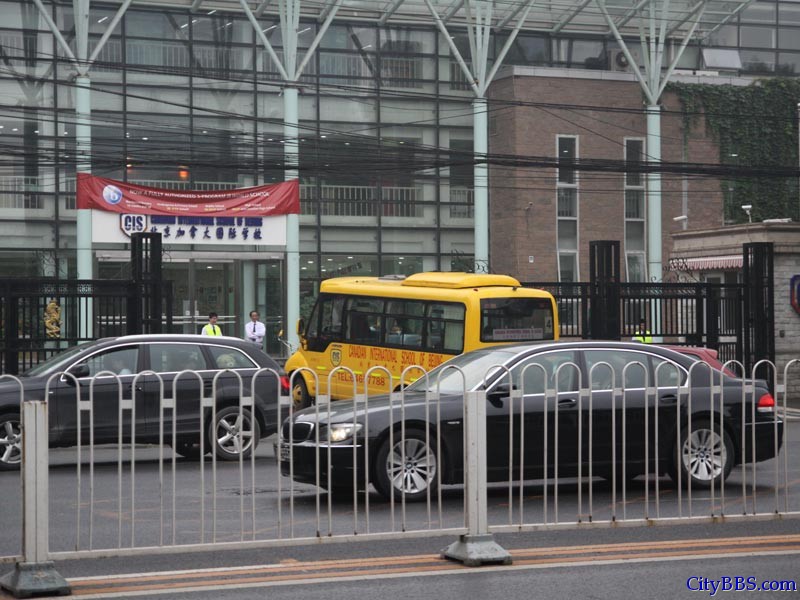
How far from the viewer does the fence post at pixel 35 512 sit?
7.93m

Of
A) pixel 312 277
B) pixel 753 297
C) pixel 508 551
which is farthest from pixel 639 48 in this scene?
pixel 508 551

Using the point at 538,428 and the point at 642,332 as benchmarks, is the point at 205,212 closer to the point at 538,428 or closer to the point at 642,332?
the point at 642,332

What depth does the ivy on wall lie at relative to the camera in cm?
4316

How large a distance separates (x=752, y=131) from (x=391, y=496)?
36.4m

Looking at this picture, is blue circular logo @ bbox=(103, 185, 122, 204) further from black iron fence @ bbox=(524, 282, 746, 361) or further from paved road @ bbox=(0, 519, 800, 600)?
paved road @ bbox=(0, 519, 800, 600)

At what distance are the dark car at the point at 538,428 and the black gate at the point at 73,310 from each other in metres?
9.99

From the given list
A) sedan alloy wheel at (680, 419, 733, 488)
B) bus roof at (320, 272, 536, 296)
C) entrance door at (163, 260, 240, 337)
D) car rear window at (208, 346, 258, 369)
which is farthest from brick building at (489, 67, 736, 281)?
sedan alloy wheel at (680, 419, 733, 488)

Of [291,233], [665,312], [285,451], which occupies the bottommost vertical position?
[285,451]

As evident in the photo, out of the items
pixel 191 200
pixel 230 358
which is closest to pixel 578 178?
pixel 191 200

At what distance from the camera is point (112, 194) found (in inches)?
1400

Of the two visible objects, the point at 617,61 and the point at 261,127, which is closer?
the point at 261,127

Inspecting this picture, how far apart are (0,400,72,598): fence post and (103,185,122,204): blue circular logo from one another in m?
28.2

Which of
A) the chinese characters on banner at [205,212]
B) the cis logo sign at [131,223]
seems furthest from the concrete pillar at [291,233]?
the cis logo sign at [131,223]

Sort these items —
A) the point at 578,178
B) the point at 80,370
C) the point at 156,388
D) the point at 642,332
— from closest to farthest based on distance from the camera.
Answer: the point at 80,370, the point at 156,388, the point at 642,332, the point at 578,178
